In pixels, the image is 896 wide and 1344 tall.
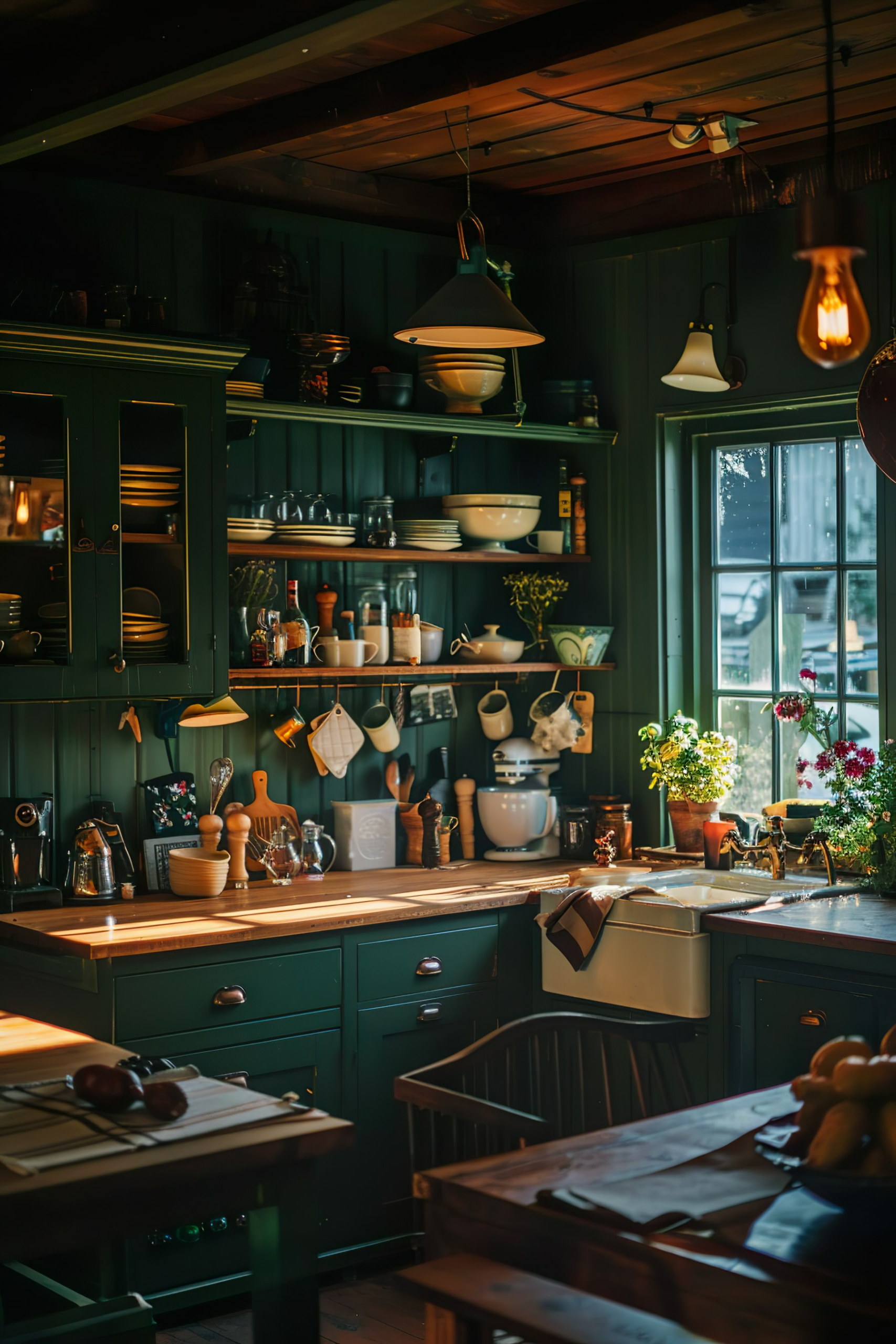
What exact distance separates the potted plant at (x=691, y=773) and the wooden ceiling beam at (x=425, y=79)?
76.4 inches

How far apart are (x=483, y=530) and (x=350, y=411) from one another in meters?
0.61

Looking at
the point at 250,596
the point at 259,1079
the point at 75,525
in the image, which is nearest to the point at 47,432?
the point at 75,525

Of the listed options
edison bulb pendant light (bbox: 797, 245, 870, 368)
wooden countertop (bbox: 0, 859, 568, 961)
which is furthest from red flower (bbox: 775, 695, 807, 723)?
edison bulb pendant light (bbox: 797, 245, 870, 368)

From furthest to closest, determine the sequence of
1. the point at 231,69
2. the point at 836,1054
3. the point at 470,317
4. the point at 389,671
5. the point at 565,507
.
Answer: the point at 565,507
the point at 389,671
the point at 470,317
the point at 231,69
the point at 836,1054

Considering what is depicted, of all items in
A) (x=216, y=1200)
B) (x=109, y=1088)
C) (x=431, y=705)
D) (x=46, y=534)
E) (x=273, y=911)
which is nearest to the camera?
(x=216, y=1200)

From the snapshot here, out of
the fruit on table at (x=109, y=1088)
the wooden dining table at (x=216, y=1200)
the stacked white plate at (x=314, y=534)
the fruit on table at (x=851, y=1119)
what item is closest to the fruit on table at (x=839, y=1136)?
the fruit on table at (x=851, y=1119)

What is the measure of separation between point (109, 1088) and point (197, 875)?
1865 millimetres

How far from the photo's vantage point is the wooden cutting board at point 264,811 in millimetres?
4391

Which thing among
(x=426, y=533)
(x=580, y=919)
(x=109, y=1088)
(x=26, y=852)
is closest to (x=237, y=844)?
(x=26, y=852)

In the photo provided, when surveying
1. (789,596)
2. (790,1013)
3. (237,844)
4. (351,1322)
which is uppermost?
(789,596)

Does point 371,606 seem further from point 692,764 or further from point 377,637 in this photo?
point 692,764

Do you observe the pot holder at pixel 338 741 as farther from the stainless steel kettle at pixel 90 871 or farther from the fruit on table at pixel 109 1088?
the fruit on table at pixel 109 1088

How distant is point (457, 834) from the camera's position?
480 centimetres

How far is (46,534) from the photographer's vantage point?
12.2 ft
